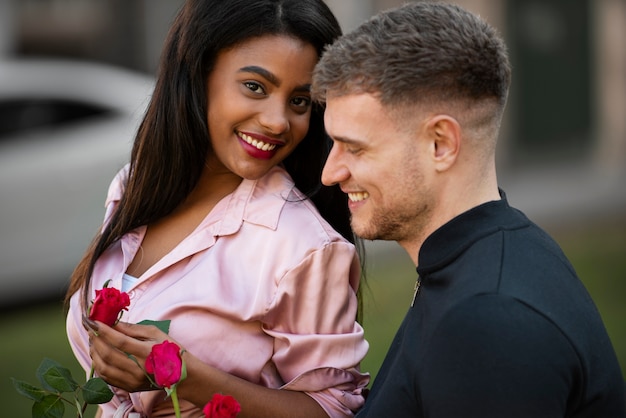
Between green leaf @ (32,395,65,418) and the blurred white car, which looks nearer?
green leaf @ (32,395,65,418)

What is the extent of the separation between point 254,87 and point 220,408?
3.09 feet

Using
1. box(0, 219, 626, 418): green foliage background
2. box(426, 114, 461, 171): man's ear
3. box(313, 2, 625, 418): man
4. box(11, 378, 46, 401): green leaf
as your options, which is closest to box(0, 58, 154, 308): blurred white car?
box(0, 219, 626, 418): green foliage background

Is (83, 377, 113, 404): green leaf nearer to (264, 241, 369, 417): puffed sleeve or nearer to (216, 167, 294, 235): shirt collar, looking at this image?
(264, 241, 369, 417): puffed sleeve

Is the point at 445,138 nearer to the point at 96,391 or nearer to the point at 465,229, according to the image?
the point at 465,229

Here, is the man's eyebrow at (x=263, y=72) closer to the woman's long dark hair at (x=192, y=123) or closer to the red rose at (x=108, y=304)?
the woman's long dark hair at (x=192, y=123)

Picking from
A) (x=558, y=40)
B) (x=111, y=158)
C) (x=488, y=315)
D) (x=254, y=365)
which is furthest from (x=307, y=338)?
(x=558, y=40)

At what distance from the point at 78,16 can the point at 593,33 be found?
7.44 metres

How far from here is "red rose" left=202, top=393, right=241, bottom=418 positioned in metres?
2.23

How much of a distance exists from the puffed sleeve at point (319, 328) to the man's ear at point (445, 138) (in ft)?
1.54

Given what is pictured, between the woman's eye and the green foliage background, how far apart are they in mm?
2572

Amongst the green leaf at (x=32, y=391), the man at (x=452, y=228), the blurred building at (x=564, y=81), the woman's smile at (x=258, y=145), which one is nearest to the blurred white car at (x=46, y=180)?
the woman's smile at (x=258, y=145)

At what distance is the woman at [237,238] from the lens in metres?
2.73

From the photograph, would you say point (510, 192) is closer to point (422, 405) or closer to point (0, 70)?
point (0, 70)

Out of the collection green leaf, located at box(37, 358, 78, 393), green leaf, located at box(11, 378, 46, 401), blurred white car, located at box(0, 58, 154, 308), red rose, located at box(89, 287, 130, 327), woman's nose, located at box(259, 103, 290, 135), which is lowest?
blurred white car, located at box(0, 58, 154, 308)
